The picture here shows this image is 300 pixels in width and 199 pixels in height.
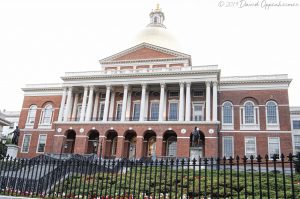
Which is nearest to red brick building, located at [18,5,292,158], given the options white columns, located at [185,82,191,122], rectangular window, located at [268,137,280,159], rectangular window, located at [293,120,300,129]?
white columns, located at [185,82,191,122]

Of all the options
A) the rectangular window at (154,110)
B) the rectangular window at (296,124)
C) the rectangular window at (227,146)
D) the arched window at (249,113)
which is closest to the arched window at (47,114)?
the rectangular window at (154,110)

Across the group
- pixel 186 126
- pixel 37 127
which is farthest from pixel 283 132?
pixel 37 127

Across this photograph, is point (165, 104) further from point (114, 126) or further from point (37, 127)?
point (37, 127)

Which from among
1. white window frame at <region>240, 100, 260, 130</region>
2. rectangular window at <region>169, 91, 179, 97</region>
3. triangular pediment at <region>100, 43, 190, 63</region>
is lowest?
white window frame at <region>240, 100, 260, 130</region>

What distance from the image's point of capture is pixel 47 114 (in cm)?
4647

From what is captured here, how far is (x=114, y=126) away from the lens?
3959cm

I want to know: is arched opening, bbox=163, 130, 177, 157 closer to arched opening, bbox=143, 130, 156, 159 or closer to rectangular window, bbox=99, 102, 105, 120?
arched opening, bbox=143, 130, 156, 159

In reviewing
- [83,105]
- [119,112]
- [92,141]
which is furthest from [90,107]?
[92,141]

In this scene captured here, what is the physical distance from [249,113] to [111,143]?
18.7 m

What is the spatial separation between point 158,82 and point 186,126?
7108 mm

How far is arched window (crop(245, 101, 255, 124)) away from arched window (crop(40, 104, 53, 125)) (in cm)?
2832

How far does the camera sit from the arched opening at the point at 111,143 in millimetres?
40878

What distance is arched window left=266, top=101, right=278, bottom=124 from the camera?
37.6 m

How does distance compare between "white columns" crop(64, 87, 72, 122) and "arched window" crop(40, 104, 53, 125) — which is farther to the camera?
"arched window" crop(40, 104, 53, 125)
